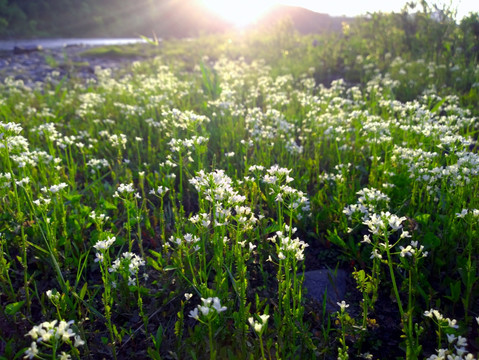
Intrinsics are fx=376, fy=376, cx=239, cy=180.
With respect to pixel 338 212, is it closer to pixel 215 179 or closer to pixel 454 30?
pixel 215 179

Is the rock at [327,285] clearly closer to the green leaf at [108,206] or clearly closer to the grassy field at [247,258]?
the grassy field at [247,258]

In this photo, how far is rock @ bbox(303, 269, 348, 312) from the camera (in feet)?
7.89

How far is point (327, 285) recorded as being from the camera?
8.29 ft

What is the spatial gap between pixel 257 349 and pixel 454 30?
892 centimetres

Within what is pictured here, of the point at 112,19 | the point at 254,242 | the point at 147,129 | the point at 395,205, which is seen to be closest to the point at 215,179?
the point at 254,242

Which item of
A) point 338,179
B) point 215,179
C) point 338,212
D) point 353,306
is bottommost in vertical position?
point 353,306

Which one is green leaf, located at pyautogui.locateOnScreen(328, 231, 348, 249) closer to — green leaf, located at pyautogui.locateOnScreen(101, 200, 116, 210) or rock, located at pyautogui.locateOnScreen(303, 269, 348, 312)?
rock, located at pyautogui.locateOnScreen(303, 269, 348, 312)

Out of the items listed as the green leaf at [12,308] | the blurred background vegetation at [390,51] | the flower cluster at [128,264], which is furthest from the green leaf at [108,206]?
the blurred background vegetation at [390,51]

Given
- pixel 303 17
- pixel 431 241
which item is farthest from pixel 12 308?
pixel 303 17

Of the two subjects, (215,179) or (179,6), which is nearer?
(215,179)

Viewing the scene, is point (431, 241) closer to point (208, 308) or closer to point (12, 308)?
point (208, 308)

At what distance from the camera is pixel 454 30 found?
8297mm

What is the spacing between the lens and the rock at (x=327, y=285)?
7.89 feet

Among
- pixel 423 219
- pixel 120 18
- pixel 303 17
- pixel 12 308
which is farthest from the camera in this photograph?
pixel 120 18
